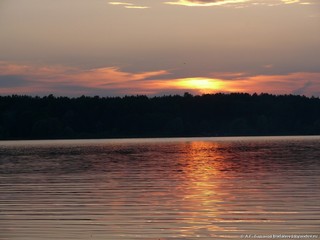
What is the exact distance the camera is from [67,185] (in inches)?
1902

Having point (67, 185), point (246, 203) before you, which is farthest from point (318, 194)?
point (67, 185)

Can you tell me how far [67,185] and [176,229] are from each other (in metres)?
20.6

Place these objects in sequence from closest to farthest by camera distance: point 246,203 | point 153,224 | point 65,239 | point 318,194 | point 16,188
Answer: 1. point 65,239
2. point 153,224
3. point 246,203
4. point 318,194
5. point 16,188

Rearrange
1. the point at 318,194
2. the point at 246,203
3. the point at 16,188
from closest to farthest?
the point at 246,203 → the point at 318,194 → the point at 16,188

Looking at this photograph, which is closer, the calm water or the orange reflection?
the calm water

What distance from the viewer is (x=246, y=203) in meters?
36.0

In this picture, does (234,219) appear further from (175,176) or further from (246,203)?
(175,176)

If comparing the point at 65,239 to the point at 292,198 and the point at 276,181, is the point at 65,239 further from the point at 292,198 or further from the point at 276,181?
the point at 276,181

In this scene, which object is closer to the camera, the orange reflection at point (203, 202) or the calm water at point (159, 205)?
the calm water at point (159, 205)

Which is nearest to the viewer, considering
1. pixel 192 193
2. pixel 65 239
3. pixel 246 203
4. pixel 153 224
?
pixel 65 239

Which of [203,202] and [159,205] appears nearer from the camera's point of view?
[159,205]

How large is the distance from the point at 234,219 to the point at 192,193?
1114 centimetres

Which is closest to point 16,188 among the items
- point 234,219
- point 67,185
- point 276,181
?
point 67,185

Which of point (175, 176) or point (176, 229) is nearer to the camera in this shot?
point (176, 229)
